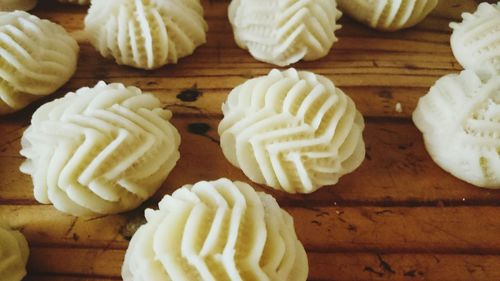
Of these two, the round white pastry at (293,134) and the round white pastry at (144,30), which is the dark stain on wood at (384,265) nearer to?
the round white pastry at (293,134)

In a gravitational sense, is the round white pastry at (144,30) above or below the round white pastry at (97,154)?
above

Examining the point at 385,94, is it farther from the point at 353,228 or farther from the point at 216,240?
the point at 216,240

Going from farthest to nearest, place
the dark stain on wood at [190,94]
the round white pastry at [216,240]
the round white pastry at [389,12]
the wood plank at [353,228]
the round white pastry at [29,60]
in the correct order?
the round white pastry at [389,12] < the dark stain on wood at [190,94] < the round white pastry at [29,60] < the wood plank at [353,228] < the round white pastry at [216,240]

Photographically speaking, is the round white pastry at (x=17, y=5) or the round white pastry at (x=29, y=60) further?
the round white pastry at (x=17, y=5)

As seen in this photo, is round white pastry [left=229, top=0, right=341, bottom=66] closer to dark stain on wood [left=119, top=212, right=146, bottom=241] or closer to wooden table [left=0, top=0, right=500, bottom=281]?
wooden table [left=0, top=0, right=500, bottom=281]

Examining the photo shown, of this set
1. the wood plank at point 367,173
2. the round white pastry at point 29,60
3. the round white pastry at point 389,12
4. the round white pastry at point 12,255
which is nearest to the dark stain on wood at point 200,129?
the wood plank at point 367,173

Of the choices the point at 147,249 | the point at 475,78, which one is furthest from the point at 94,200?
the point at 475,78
